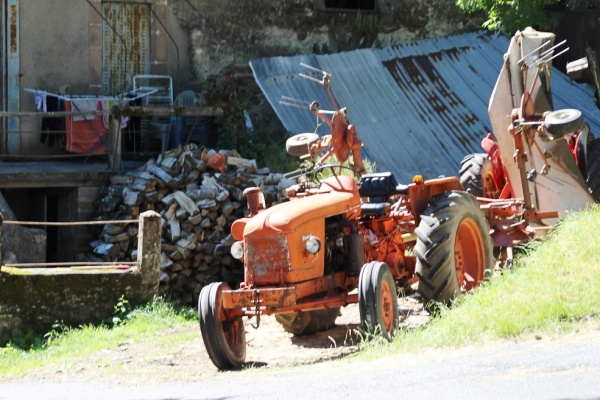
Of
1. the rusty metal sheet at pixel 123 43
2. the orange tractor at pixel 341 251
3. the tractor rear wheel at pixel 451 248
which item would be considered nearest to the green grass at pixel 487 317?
the tractor rear wheel at pixel 451 248

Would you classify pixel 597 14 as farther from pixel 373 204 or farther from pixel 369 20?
pixel 373 204

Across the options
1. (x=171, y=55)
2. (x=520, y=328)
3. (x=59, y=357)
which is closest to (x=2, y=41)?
(x=171, y=55)

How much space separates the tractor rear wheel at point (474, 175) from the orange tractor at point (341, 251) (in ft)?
6.75

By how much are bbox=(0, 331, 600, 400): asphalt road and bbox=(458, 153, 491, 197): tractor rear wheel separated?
5124 mm

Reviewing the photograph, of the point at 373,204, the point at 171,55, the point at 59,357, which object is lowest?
the point at 59,357

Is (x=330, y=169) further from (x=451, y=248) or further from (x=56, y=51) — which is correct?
(x=56, y=51)

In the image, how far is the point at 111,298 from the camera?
1356cm

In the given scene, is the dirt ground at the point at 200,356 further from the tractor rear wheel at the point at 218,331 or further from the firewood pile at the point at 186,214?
the firewood pile at the point at 186,214

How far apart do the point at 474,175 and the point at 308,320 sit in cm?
396

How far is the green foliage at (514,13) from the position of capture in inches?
747

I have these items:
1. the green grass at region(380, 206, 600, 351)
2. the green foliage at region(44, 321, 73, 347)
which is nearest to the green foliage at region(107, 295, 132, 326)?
the green foliage at region(44, 321, 73, 347)

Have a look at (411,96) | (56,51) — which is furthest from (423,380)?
(411,96)

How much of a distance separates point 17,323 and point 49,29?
7.02m

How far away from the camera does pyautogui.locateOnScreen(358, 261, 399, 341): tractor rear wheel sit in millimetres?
10148
